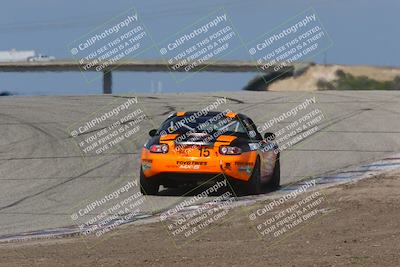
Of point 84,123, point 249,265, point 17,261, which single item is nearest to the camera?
point 249,265

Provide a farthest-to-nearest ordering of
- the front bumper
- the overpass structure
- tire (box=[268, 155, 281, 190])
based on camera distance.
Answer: the overpass structure → tire (box=[268, 155, 281, 190]) → the front bumper

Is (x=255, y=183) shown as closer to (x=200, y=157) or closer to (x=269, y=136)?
(x=200, y=157)

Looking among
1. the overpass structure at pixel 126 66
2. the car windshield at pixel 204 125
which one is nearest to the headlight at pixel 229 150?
the car windshield at pixel 204 125

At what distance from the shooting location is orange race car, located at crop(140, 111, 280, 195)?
14.9 metres

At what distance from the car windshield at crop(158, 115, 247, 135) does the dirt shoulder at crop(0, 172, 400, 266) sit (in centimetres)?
262

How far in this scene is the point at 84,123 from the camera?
82.7ft

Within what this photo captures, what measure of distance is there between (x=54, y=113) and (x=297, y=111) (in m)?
6.77

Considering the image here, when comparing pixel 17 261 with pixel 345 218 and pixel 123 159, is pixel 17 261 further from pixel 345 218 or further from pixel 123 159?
pixel 123 159

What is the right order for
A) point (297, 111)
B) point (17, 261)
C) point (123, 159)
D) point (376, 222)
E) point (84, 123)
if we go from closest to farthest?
point (17, 261) < point (376, 222) < point (123, 159) < point (84, 123) < point (297, 111)

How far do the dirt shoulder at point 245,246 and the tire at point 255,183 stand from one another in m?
2.09

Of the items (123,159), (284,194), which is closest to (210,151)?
(284,194)

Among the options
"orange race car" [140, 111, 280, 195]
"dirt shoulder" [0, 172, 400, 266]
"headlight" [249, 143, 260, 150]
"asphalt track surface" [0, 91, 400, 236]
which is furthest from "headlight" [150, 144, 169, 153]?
"dirt shoulder" [0, 172, 400, 266]

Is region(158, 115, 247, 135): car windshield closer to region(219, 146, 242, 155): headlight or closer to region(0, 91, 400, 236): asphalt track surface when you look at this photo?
region(219, 146, 242, 155): headlight

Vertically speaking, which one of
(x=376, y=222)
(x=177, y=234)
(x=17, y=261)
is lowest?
(x=376, y=222)
